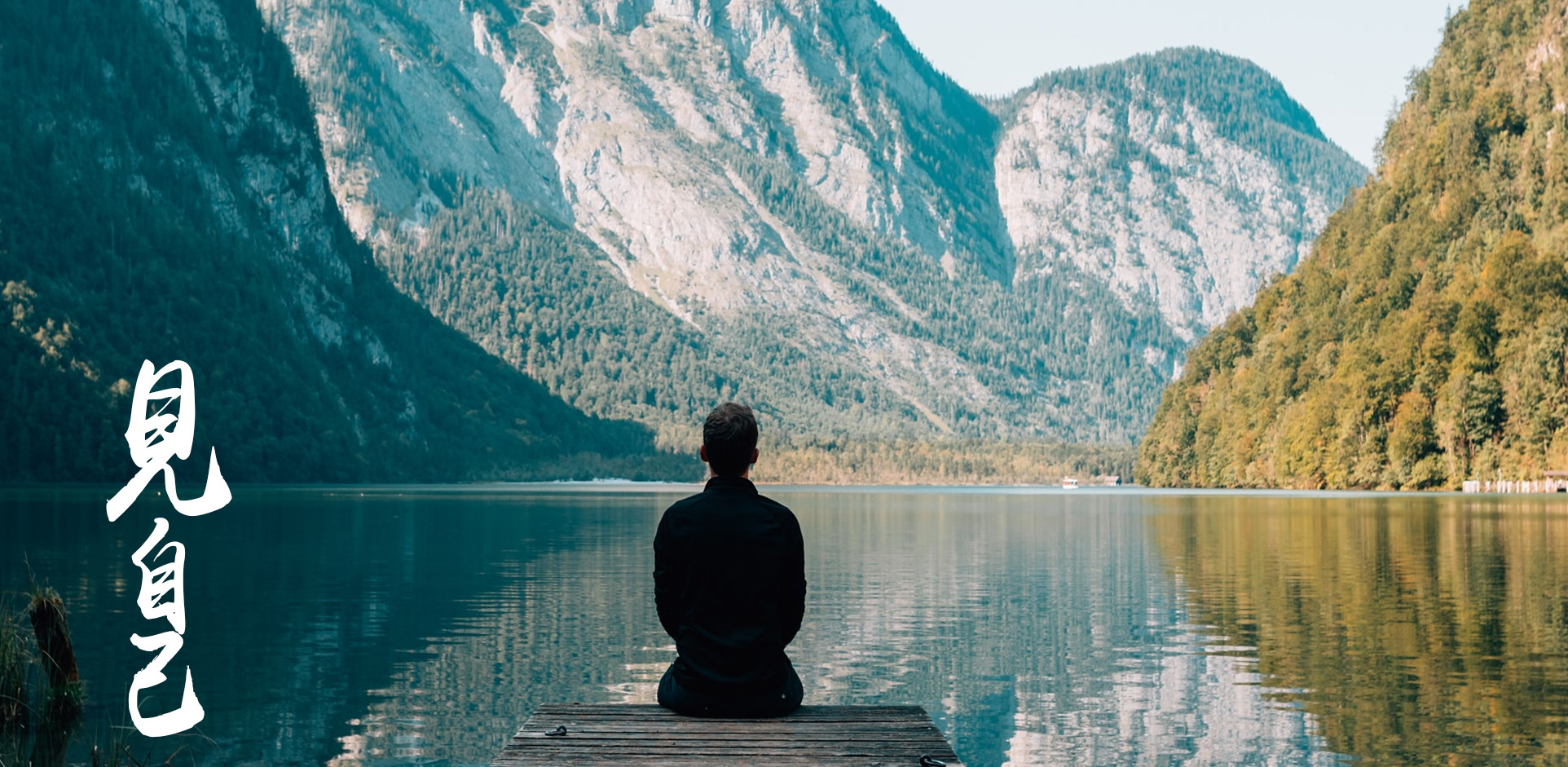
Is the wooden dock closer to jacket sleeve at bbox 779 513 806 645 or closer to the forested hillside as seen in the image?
jacket sleeve at bbox 779 513 806 645

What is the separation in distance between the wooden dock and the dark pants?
0.06 m

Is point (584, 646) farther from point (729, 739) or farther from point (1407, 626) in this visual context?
point (729, 739)

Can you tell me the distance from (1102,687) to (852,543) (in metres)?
53.7

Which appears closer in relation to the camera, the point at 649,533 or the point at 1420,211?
the point at 649,533

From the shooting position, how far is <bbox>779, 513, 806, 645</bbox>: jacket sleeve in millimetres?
14195

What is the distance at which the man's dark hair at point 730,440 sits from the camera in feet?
45.4

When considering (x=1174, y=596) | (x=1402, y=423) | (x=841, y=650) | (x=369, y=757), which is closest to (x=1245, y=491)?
(x=1402, y=423)

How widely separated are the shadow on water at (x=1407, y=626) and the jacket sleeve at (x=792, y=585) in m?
14.2

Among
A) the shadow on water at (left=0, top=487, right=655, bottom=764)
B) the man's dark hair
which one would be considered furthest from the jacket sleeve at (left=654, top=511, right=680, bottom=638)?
the shadow on water at (left=0, top=487, right=655, bottom=764)

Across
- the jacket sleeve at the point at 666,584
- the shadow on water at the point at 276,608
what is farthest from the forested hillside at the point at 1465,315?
the jacket sleeve at the point at 666,584

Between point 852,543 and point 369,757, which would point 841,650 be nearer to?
point 369,757

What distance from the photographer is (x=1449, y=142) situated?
18838 centimetres

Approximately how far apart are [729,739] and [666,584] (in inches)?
57.2

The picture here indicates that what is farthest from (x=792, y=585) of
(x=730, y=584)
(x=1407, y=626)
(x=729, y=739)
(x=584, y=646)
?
(x=1407, y=626)
